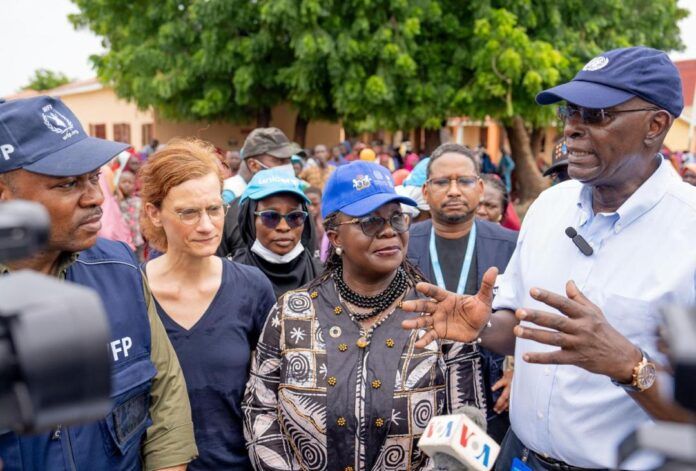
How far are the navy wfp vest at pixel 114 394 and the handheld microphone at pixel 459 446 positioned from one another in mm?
1065

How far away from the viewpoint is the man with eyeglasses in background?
148 inches

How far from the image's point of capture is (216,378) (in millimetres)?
2717

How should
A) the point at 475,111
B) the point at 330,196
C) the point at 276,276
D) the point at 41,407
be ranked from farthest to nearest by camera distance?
the point at 475,111 → the point at 276,276 → the point at 330,196 → the point at 41,407

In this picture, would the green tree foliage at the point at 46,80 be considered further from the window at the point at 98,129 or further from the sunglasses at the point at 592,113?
the sunglasses at the point at 592,113

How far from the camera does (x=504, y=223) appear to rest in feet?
19.5

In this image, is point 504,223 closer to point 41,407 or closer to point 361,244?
point 361,244

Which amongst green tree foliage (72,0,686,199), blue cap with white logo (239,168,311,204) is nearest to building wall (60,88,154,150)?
green tree foliage (72,0,686,199)

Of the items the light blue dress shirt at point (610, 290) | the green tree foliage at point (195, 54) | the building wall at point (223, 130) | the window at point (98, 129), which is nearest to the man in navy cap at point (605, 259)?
the light blue dress shirt at point (610, 290)

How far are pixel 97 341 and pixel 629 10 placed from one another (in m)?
19.3

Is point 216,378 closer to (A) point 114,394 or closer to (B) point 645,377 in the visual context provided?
(A) point 114,394

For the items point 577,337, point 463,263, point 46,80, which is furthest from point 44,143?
point 46,80

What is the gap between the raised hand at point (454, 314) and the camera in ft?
7.20

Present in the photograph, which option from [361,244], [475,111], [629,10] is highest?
[629,10]

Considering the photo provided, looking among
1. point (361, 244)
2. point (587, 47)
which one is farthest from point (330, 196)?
point (587, 47)
